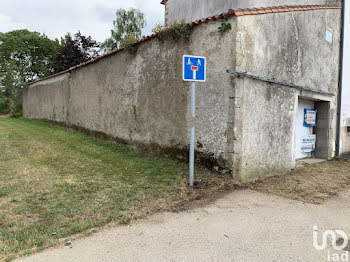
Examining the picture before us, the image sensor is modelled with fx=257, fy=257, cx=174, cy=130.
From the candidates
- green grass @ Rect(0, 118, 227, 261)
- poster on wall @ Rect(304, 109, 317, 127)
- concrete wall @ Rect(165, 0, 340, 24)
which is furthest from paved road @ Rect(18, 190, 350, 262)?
concrete wall @ Rect(165, 0, 340, 24)

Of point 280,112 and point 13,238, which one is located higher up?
point 280,112

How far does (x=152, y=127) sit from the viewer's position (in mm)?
7707

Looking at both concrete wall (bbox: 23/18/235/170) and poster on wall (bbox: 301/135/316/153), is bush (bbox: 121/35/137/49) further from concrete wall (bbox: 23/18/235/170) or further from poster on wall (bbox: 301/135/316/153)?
poster on wall (bbox: 301/135/316/153)

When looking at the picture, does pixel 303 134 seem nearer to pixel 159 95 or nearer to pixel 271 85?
pixel 271 85

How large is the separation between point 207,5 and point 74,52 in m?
15.5

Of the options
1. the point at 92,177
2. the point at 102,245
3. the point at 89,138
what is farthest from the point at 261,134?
the point at 89,138

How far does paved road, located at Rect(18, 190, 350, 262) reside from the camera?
279 centimetres

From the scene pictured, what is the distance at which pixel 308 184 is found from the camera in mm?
5852

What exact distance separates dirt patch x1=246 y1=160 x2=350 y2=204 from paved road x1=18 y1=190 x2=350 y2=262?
604mm

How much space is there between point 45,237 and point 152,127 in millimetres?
4905

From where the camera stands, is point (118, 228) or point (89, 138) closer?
point (118, 228)

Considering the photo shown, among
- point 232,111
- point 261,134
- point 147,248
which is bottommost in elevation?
point 147,248

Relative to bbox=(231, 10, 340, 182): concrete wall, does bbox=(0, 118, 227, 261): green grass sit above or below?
below

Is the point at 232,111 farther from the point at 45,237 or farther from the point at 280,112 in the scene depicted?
the point at 45,237
